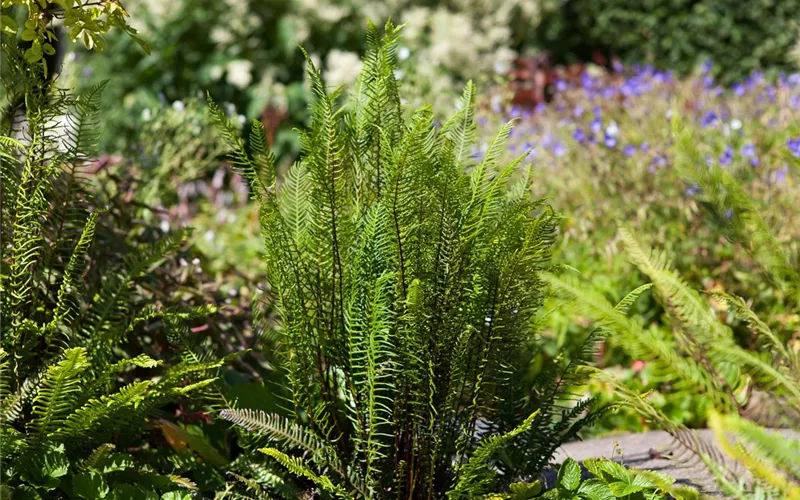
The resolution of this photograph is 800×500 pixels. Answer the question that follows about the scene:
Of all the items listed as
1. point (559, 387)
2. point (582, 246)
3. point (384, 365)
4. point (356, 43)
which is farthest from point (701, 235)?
point (356, 43)

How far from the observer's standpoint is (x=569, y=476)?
1.63 m

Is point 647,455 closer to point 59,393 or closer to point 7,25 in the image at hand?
point 59,393

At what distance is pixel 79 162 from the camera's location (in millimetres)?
1802

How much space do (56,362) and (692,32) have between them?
852 centimetres

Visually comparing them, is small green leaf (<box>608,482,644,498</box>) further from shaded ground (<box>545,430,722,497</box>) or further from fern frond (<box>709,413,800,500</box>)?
fern frond (<box>709,413,800,500</box>)

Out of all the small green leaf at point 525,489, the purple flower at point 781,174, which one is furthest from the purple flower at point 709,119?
the small green leaf at point 525,489

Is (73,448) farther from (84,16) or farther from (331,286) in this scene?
(84,16)

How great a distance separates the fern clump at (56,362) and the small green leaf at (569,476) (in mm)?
669

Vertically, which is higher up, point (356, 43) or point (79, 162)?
point (356, 43)

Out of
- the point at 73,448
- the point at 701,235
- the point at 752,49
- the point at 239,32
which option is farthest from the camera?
the point at 752,49

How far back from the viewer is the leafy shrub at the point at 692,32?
884 cm

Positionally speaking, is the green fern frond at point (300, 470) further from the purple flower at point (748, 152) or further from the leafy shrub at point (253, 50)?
the leafy shrub at point (253, 50)

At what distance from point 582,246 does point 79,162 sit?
2.56 meters

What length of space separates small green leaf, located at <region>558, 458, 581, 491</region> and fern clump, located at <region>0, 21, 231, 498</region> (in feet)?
2.19
